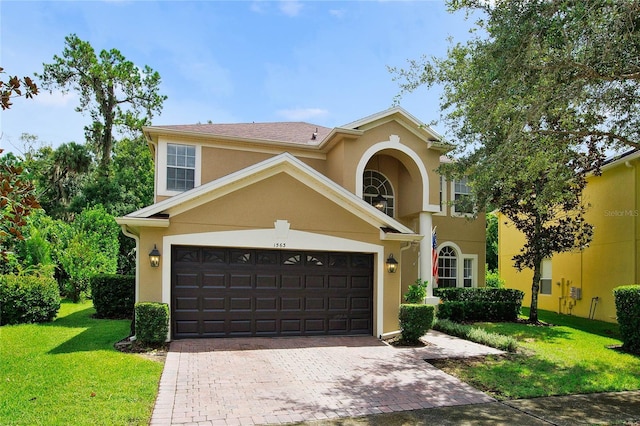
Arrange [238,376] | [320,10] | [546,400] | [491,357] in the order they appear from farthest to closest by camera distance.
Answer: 1. [320,10]
2. [491,357]
3. [238,376]
4. [546,400]

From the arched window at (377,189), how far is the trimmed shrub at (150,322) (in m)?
9.03

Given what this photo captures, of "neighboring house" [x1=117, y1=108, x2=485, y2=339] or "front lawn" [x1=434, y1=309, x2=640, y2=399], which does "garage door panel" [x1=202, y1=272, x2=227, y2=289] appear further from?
"front lawn" [x1=434, y1=309, x2=640, y2=399]

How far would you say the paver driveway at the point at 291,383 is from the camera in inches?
251

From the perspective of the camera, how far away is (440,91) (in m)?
10.6

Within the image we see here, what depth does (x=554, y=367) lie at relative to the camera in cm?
963

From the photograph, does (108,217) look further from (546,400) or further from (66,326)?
(546,400)

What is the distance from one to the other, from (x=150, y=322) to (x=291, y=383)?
3.74 meters

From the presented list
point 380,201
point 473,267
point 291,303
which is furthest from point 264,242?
point 473,267

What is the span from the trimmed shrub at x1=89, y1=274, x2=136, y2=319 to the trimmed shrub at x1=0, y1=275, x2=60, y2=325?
4.04 ft


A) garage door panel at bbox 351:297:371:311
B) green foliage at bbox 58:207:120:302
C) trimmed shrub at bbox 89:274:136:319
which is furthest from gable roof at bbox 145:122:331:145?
green foliage at bbox 58:207:120:302

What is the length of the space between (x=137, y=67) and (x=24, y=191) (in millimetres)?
30571

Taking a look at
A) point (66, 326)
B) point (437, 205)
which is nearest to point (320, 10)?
point (437, 205)

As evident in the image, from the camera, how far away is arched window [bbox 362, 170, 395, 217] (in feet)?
54.4

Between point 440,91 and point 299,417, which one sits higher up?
point 440,91
